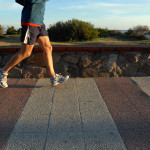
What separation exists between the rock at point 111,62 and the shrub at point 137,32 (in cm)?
1285

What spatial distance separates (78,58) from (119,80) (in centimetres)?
95

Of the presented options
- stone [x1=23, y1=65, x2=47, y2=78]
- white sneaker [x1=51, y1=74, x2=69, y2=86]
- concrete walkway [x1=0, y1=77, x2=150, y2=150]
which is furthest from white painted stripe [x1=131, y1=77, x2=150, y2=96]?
stone [x1=23, y1=65, x2=47, y2=78]

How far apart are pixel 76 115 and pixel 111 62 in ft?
6.83

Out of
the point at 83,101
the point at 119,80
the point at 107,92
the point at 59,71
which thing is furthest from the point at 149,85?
the point at 59,71

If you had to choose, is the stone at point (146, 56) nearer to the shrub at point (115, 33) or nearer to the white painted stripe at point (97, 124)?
the white painted stripe at point (97, 124)

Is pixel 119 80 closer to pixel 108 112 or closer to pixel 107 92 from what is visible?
pixel 107 92

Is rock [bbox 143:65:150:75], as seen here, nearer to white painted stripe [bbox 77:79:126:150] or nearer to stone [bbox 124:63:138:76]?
stone [bbox 124:63:138:76]

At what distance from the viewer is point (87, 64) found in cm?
466

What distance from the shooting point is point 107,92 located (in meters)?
3.79

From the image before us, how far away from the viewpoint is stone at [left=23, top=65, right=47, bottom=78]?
4.60 metres

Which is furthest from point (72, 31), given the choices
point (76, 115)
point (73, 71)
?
point (76, 115)

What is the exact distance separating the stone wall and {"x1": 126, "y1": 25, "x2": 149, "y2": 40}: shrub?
12707mm

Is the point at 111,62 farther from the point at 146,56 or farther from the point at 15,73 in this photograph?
the point at 15,73

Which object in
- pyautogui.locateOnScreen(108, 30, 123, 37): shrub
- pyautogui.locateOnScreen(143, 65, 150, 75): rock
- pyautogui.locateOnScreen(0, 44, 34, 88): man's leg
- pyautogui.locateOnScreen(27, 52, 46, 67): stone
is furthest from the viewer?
pyautogui.locateOnScreen(108, 30, 123, 37): shrub
